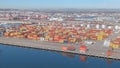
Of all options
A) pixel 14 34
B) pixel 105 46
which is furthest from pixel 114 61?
pixel 14 34

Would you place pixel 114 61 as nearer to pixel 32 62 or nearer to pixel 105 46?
pixel 105 46

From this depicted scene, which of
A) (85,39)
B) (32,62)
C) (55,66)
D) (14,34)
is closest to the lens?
(55,66)

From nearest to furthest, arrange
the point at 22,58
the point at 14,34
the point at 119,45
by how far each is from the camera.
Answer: the point at 22,58 < the point at 119,45 < the point at 14,34

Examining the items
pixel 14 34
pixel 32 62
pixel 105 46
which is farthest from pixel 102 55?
pixel 14 34

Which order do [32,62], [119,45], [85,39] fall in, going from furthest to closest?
[85,39], [119,45], [32,62]

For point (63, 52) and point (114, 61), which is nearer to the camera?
point (114, 61)

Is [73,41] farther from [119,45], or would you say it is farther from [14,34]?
[14,34]
